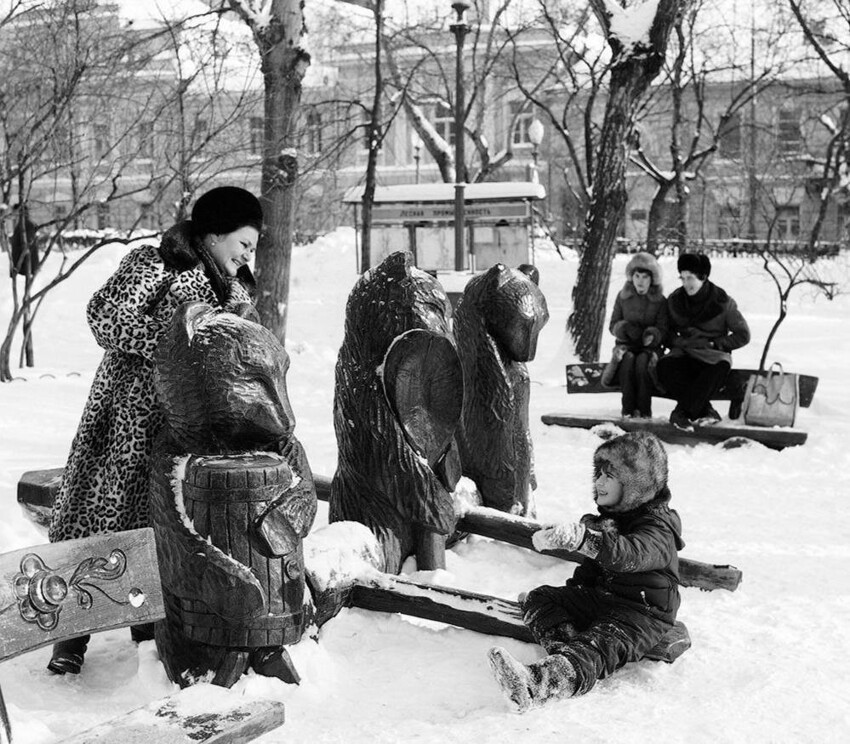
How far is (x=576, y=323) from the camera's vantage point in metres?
12.6

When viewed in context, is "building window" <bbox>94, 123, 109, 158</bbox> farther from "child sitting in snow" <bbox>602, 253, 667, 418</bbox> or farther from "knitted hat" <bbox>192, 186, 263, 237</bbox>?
"knitted hat" <bbox>192, 186, 263, 237</bbox>

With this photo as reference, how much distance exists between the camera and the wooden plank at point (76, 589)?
2693 mm

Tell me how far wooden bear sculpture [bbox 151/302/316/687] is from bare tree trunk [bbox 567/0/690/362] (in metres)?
9.40

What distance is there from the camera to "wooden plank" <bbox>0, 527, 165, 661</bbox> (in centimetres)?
269

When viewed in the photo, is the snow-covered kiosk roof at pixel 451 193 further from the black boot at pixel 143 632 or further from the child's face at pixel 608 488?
the black boot at pixel 143 632

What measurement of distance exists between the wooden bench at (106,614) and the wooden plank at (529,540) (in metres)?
1.93

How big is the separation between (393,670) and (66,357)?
12219 mm

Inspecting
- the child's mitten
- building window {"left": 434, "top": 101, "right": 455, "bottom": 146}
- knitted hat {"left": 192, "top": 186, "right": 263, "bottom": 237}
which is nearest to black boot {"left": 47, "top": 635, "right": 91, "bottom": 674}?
knitted hat {"left": 192, "top": 186, "right": 263, "bottom": 237}

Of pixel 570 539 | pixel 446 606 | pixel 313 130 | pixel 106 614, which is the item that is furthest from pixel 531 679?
pixel 313 130

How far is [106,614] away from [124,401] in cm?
93

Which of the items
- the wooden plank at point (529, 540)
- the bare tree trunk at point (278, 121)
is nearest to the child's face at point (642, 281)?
the wooden plank at point (529, 540)

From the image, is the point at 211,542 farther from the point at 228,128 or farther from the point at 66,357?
the point at 66,357

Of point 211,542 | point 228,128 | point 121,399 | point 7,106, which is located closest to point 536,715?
point 211,542

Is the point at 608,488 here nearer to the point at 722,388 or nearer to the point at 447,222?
the point at 722,388
